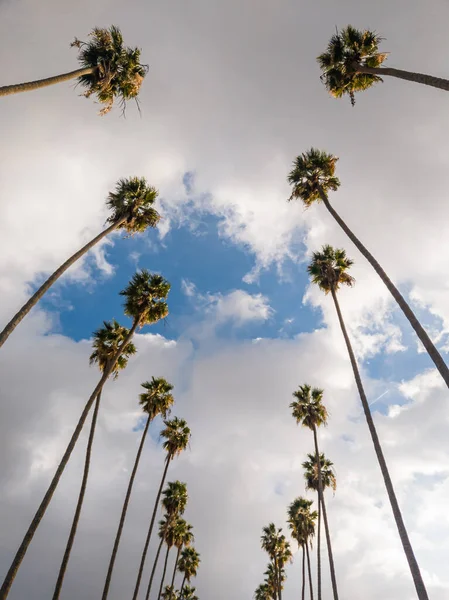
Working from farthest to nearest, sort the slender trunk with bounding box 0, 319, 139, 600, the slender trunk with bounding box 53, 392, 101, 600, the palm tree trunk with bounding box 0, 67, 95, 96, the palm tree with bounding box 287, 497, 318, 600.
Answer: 1. the palm tree with bounding box 287, 497, 318, 600
2. the slender trunk with bounding box 53, 392, 101, 600
3. the slender trunk with bounding box 0, 319, 139, 600
4. the palm tree trunk with bounding box 0, 67, 95, 96

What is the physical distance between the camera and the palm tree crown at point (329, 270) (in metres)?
26.7

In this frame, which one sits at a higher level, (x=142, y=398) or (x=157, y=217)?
(x=157, y=217)

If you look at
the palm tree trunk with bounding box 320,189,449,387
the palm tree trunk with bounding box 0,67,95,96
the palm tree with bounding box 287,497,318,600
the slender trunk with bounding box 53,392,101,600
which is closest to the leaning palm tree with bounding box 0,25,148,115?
the palm tree trunk with bounding box 0,67,95,96

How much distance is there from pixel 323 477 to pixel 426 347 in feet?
95.0

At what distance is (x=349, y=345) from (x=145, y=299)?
1481 centimetres

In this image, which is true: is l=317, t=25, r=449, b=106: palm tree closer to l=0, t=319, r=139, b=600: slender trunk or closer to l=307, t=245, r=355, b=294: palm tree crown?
l=307, t=245, r=355, b=294: palm tree crown

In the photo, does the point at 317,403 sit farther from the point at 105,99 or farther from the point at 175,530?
the point at 105,99

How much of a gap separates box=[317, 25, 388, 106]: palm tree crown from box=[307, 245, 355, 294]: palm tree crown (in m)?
11.5

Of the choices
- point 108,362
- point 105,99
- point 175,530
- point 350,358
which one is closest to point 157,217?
point 105,99

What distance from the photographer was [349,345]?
22875mm

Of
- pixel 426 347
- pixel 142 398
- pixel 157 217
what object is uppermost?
pixel 157 217

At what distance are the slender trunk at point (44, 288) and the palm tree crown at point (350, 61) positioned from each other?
15146mm

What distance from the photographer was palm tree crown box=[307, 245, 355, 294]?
26734mm

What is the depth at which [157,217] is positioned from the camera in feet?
75.9
